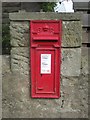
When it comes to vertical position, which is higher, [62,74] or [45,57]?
[45,57]

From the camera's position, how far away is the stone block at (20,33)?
4.50 m

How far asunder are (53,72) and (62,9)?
1.27 m

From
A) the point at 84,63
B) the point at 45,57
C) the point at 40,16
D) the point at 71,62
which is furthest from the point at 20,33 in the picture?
the point at 84,63

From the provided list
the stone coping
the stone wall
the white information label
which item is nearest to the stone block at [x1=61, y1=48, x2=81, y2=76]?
the stone wall

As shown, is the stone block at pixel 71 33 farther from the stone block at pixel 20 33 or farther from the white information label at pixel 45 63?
the stone block at pixel 20 33

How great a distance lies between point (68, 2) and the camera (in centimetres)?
554

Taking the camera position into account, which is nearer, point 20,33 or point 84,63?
point 20,33

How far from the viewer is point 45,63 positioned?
4531 millimetres

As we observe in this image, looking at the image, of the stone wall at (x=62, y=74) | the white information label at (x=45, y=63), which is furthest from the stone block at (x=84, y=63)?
the white information label at (x=45, y=63)

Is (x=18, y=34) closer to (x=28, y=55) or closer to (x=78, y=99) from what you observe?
(x=28, y=55)

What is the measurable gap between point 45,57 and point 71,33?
1.44 ft

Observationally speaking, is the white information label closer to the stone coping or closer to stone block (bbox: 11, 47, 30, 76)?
stone block (bbox: 11, 47, 30, 76)

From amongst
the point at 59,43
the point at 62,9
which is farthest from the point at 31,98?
the point at 62,9

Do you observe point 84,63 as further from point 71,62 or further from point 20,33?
point 20,33
